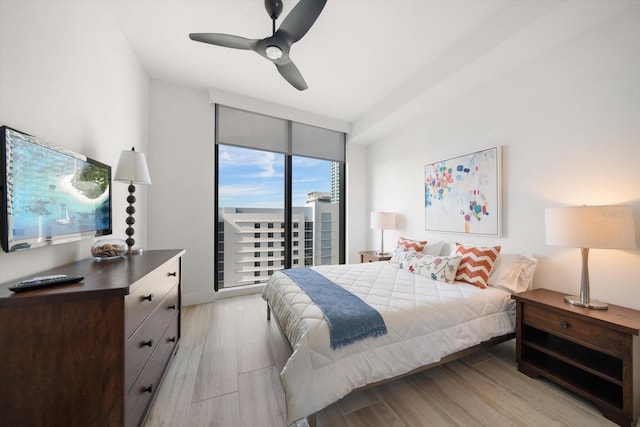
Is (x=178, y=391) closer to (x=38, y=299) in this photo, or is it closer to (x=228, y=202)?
(x=38, y=299)

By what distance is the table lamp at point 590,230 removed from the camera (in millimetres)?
1395

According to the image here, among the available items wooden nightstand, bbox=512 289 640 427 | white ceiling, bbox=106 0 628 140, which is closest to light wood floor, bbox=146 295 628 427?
wooden nightstand, bbox=512 289 640 427

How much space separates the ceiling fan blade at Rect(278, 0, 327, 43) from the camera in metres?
1.42

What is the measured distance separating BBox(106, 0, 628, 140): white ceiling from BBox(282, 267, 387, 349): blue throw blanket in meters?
2.31

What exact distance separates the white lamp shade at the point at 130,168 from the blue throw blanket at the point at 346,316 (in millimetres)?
1629

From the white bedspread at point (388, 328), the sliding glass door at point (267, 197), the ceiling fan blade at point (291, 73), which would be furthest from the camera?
the sliding glass door at point (267, 197)

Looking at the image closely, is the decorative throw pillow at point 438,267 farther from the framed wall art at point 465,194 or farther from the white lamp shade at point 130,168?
the white lamp shade at point 130,168

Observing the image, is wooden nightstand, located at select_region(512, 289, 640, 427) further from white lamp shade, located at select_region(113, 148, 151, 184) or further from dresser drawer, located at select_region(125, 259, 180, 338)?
white lamp shade, located at select_region(113, 148, 151, 184)

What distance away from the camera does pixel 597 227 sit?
56.4 inches

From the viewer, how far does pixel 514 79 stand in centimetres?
219

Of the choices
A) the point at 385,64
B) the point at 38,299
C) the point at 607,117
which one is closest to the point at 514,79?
the point at 607,117

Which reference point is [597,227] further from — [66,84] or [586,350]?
[66,84]

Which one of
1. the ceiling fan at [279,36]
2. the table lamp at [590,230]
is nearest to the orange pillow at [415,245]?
the table lamp at [590,230]

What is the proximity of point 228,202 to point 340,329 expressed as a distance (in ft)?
8.82
